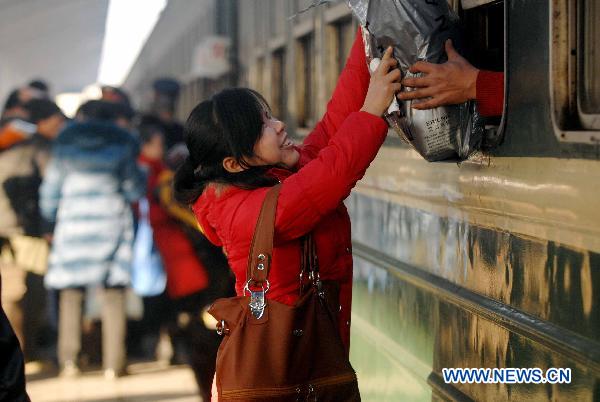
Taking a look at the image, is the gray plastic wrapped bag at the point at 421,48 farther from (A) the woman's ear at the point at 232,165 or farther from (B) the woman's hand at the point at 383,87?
(A) the woman's ear at the point at 232,165

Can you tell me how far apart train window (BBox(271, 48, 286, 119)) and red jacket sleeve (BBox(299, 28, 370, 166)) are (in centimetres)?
316

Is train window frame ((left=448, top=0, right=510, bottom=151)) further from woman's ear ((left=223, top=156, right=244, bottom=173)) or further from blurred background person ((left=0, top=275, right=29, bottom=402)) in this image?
blurred background person ((left=0, top=275, right=29, bottom=402))

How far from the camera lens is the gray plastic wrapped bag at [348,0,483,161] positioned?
2.33 metres

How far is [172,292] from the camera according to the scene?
6.39 meters

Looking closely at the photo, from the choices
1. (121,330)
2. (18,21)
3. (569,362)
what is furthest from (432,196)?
(18,21)

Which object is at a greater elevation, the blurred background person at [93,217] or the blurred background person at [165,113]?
the blurred background person at [165,113]

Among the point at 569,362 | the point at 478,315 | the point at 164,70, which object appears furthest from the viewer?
the point at 164,70

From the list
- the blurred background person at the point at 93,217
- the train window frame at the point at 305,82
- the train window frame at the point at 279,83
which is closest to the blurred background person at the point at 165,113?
the blurred background person at the point at 93,217

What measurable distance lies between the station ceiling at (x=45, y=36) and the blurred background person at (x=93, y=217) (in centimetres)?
601

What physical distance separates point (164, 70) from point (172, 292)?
284 inches

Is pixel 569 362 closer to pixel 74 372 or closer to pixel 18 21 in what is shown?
pixel 74 372

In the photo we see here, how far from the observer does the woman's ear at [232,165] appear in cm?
235

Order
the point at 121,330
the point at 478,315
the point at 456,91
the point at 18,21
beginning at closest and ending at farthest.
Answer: the point at 456,91 < the point at 478,315 < the point at 121,330 < the point at 18,21

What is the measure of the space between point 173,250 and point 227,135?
4.00 metres
